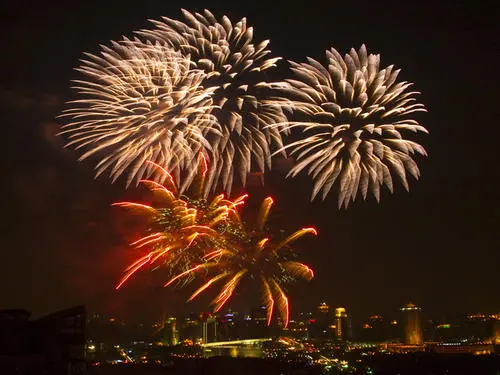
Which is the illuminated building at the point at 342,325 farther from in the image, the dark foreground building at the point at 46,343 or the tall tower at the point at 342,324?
the dark foreground building at the point at 46,343

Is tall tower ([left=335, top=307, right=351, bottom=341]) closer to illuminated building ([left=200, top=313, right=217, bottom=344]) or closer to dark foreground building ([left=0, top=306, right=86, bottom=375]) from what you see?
illuminated building ([left=200, top=313, right=217, bottom=344])

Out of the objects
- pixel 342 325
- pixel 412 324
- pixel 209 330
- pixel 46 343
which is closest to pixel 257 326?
pixel 209 330

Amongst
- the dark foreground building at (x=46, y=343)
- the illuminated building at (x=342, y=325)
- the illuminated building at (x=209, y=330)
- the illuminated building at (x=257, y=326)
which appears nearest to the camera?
the dark foreground building at (x=46, y=343)

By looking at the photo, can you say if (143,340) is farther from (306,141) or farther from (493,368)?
(306,141)

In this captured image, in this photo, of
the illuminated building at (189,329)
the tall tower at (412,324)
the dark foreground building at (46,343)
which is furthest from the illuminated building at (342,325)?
the dark foreground building at (46,343)

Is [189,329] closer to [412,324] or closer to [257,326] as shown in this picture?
[257,326]

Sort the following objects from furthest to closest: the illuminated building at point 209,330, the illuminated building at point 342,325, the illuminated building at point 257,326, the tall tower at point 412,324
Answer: the illuminated building at point 342,325, the tall tower at point 412,324, the illuminated building at point 209,330, the illuminated building at point 257,326
